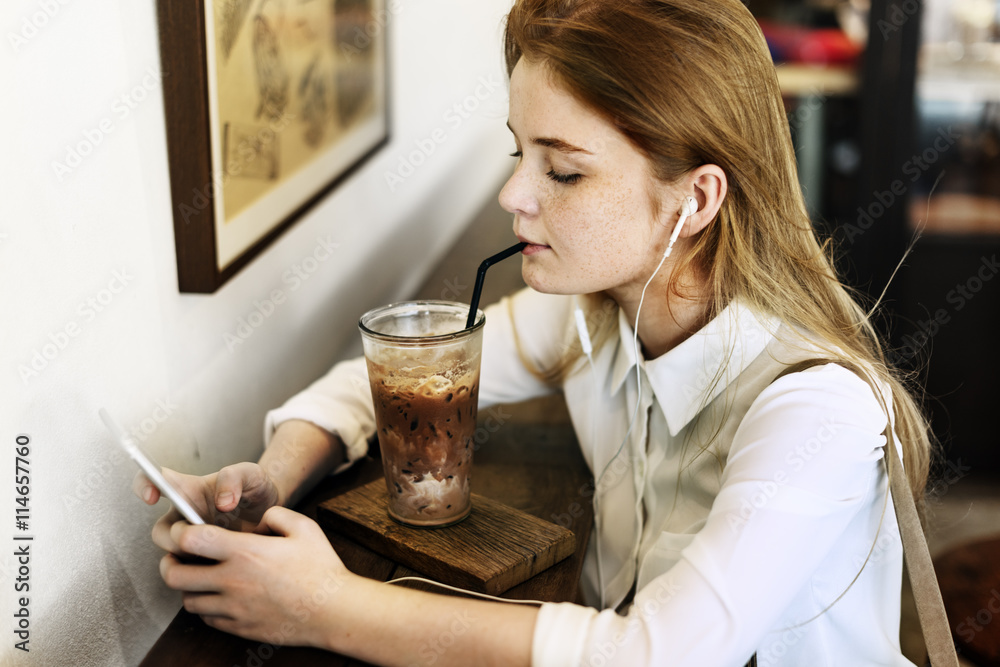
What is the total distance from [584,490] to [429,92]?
1421mm

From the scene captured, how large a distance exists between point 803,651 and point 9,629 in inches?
31.6

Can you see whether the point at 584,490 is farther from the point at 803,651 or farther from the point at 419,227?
the point at 419,227

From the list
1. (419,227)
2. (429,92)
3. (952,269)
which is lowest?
(952,269)

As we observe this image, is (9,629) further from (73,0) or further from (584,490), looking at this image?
(584,490)

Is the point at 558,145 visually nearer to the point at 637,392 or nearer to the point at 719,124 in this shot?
the point at 719,124

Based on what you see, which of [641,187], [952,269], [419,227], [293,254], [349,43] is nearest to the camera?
[641,187]

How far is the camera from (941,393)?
2711 mm

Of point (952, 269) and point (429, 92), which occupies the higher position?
point (429, 92)

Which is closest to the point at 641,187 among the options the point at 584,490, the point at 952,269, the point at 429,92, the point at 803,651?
the point at 584,490

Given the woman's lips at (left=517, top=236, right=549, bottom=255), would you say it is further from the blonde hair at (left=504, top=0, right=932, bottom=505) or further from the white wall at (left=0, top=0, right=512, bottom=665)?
the white wall at (left=0, top=0, right=512, bottom=665)

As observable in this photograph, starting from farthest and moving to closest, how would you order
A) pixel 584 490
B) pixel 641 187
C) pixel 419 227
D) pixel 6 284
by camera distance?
1. pixel 419 227
2. pixel 584 490
3. pixel 641 187
4. pixel 6 284

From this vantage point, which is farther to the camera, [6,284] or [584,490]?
[584,490]

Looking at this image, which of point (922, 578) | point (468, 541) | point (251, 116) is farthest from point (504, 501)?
point (251, 116)

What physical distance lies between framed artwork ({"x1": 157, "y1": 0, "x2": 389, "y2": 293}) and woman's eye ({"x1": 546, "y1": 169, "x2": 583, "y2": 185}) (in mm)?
387
